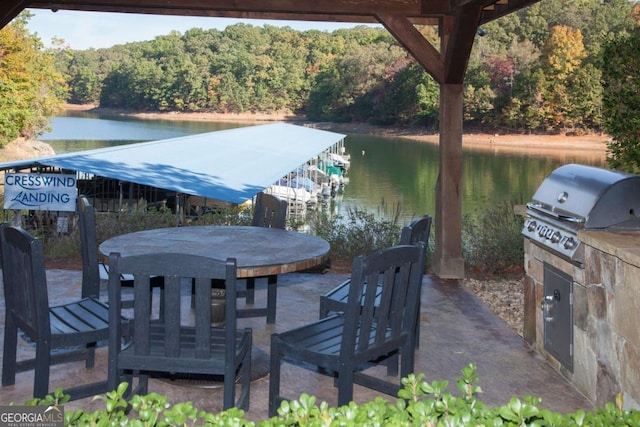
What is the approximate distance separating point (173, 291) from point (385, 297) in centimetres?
79

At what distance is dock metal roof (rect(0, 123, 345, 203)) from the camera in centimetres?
1429

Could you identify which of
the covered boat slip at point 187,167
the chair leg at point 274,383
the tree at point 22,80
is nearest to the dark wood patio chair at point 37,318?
the chair leg at point 274,383

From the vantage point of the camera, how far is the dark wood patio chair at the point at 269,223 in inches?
162

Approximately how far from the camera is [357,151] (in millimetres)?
41031

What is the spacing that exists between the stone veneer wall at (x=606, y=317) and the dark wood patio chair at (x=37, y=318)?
205 cm

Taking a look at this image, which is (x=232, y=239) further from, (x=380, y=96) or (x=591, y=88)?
(x=380, y=96)

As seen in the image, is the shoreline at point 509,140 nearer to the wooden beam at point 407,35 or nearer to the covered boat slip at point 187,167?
the covered boat slip at point 187,167

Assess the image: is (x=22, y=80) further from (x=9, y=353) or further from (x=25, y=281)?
(x=25, y=281)

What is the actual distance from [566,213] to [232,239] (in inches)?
63.9

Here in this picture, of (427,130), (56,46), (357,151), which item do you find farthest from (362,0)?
(427,130)

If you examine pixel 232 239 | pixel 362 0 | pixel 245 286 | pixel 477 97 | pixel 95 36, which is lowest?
pixel 245 286

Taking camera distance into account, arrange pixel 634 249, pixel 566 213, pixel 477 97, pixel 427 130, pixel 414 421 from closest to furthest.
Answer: pixel 414 421 → pixel 634 249 → pixel 566 213 → pixel 477 97 → pixel 427 130

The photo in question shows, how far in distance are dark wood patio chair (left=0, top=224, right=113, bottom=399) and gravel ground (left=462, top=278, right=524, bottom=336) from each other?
8.73 ft

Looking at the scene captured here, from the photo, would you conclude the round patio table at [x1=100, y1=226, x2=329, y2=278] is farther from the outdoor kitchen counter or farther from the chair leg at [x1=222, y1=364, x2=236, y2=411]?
the outdoor kitchen counter
